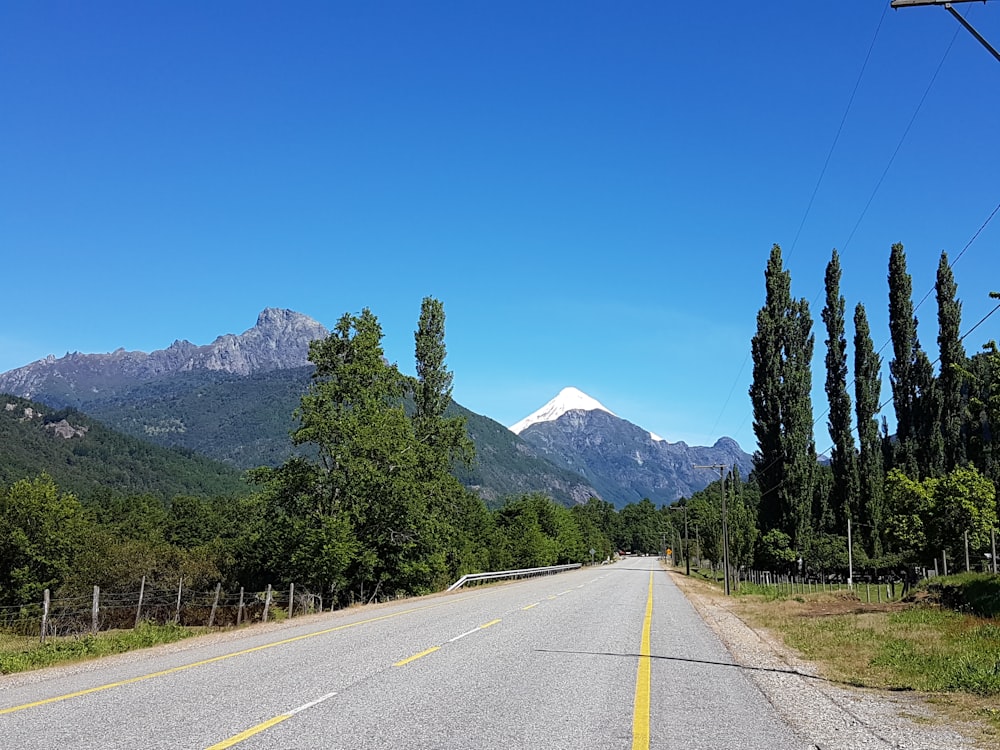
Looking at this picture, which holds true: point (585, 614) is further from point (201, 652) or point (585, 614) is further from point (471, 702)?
point (471, 702)

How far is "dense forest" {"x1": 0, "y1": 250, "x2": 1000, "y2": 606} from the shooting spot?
38.6 metres

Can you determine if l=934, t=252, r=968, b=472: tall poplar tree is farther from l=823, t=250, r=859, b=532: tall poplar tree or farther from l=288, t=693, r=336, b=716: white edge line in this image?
l=288, t=693, r=336, b=716: white edge line

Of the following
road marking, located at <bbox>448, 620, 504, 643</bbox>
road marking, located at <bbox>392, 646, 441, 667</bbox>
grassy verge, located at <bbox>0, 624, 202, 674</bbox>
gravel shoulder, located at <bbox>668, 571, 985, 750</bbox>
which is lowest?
grassy verge, located at <bbox>0, 624, 202, 674</bbox>

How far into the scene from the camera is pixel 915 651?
1568 cm

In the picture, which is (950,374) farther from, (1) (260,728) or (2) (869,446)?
(1) (260,728)

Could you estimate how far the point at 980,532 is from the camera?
3978 cm

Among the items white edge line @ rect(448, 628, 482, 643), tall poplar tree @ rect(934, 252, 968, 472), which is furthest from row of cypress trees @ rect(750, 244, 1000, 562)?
white edge line @ rect(448, 628, 482, 643)

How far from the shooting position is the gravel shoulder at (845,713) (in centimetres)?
770

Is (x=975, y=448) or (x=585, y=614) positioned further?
(x=975, y=448)

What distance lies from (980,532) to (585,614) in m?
26.9

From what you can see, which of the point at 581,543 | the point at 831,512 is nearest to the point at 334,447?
the point at 831,512

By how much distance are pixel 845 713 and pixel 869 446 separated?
59047 mm

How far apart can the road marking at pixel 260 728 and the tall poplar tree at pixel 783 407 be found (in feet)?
188

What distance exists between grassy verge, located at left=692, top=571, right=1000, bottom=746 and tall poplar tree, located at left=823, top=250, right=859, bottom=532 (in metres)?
34.6
